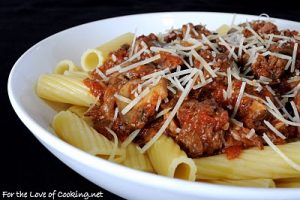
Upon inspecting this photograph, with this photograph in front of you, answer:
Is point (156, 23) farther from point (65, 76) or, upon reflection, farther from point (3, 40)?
point (3, 40)

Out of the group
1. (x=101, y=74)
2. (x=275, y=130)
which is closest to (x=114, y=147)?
(x=101, y=74)

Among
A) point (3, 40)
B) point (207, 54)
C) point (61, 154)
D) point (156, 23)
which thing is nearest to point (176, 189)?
point (61, 154)

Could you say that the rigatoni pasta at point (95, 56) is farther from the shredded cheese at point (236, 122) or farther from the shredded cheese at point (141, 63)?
the shredded cheese at point (236, 122)

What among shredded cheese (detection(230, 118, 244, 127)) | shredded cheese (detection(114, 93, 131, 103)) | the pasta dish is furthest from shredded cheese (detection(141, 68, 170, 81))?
shredded cheese (detection(230, 118, 244, 127))

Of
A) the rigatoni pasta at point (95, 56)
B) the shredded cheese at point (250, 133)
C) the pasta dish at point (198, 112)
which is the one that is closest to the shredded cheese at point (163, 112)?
the pasta dish at point (198, 112)

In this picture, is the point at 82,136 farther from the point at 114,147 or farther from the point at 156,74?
the point at 156,74

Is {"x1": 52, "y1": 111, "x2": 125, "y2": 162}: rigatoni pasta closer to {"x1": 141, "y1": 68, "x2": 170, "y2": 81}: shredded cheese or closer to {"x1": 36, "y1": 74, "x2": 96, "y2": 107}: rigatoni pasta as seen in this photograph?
{"x1": 36, "y1": 74, "x2": 96, "y2": 107}: rigatoni pasta
